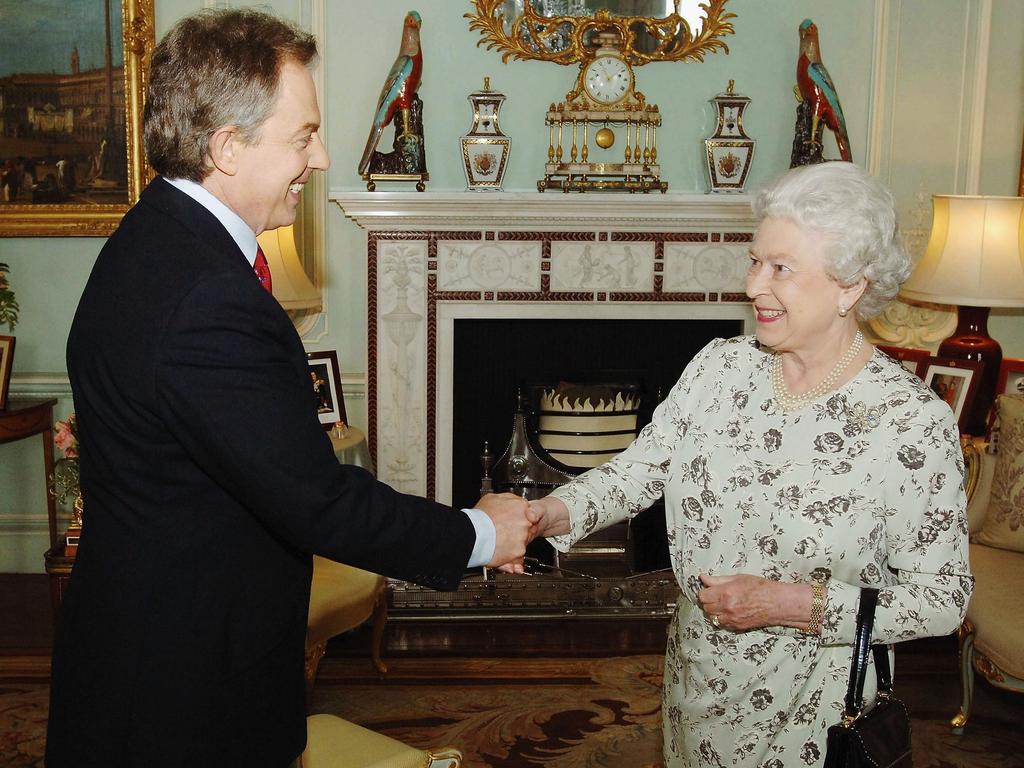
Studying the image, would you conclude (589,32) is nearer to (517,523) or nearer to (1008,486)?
(1008,486)

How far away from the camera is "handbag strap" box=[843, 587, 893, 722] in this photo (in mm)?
1744

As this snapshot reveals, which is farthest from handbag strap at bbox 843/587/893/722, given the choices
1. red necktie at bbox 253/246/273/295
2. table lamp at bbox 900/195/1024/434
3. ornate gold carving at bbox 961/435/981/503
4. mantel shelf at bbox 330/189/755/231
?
mantel shelf at bbox 330/189/755/231

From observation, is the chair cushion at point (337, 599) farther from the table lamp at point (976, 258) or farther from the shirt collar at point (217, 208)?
the table lamp at point (976, 258)

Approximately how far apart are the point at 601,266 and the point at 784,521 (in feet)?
9.33

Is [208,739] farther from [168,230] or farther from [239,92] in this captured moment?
[239,92]

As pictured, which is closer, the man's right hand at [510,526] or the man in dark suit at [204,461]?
the man in dark suit at [204,461]

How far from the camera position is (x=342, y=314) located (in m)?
4.74

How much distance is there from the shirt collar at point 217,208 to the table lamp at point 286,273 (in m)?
2.29

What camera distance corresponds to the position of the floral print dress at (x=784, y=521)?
1804 millimetres

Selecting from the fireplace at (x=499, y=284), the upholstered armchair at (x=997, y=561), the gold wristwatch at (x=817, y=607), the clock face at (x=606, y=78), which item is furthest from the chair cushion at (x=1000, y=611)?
the clock face at (x=606, y=78)

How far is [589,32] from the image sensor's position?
15.1 ft

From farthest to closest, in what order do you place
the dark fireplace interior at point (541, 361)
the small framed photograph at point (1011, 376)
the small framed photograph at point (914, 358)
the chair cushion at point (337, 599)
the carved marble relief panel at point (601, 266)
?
the dark fireplace interior at point (541, 361) < the carved marble relief panel at point (601, 266) < the small framed photograph at point (1011, 376) < the small framed photograph at point (914, 358) < the chair cushion at point (337, 599)

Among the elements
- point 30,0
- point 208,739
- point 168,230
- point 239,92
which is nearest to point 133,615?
point 208,739

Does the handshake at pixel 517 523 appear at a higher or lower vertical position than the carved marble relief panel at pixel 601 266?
lower
